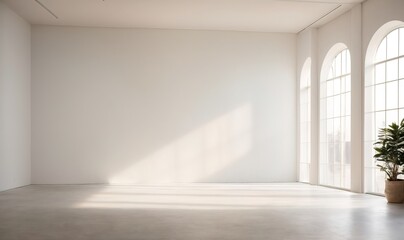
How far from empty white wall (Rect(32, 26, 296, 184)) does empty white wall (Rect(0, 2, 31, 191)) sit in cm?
46

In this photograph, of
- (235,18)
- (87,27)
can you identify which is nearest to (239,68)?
(235,18)

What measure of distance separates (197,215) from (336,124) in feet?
27.4

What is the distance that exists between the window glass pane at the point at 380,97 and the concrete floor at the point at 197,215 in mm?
2485

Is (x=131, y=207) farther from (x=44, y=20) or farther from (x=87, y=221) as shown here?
(x=44, y=20)

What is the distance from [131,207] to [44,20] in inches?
346

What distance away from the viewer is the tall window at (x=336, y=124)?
1556cm

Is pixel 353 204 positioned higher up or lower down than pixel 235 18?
lower down

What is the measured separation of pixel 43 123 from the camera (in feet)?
56.1

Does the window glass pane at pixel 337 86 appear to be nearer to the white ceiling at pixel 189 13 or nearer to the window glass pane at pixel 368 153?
the white ceiling at pixel 189 13

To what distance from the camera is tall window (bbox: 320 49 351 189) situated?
15.6 m

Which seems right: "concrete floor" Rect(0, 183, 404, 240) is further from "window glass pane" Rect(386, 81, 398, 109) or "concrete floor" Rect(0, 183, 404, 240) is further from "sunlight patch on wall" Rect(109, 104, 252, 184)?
"sunlight patch on wall" Rect(109, 104, 252, 184)

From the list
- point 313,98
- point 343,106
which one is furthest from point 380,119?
point 313,98

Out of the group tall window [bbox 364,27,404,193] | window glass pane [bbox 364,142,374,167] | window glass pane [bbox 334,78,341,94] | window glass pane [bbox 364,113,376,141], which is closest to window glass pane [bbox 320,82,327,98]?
window glass pane [bbox 334,78,341,94]

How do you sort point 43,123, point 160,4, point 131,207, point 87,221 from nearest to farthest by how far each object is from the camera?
point 87,221, point 131,207, point 160,4, point 43,123
